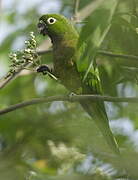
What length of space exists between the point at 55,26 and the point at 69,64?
0.35 metres

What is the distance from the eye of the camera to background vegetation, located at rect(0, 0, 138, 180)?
180cm

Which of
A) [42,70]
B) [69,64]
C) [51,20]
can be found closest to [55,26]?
[51,20]

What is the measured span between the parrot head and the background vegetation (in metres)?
0.17

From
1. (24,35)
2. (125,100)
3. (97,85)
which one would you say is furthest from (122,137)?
(24,35)

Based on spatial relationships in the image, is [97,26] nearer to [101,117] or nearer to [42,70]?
[42,70]

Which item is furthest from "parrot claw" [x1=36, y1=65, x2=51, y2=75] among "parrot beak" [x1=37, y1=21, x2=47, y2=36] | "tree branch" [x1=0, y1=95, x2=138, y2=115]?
"parrot beak" [x1=37, y1=21, x2=47, y2=36]

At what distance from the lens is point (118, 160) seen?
6.61ft

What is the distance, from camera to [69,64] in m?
3.30

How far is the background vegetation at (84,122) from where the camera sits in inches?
70.9

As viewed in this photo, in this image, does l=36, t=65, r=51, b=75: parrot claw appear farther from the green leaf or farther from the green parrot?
the green leaf

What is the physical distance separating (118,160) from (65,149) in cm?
75

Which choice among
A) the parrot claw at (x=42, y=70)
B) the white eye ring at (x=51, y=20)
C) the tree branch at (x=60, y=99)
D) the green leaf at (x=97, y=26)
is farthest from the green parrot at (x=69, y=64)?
the green leaf at (x=97, y=26)

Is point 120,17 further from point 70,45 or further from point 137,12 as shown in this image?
point 70,45

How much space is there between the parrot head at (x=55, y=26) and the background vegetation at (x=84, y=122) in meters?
0.17
